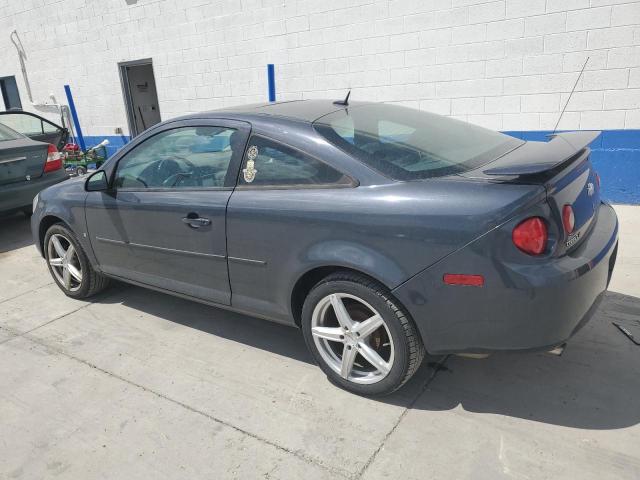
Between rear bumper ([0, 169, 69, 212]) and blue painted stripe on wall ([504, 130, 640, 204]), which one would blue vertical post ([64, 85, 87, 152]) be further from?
blue painted stripe on wall ([504, 130, 640, 204])

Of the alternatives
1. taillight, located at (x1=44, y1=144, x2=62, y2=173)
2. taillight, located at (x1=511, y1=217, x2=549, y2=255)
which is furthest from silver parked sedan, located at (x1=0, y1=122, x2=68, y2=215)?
taillight, located at (x1=511, y1=217, x2=549, y2=255)

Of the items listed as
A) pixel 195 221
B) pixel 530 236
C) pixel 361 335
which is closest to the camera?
pixel 530 236

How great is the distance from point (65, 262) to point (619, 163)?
5.79 meters

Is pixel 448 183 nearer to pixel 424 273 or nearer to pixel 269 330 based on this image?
pixel 424 273

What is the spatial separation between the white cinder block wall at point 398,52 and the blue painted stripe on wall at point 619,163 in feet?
0.45

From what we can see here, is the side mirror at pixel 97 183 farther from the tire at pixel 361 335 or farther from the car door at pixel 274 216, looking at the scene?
the tire at pixel 361 335

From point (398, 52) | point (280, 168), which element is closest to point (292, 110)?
point (280, 168)

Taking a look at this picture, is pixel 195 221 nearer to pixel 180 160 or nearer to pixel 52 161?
pixel 180 160

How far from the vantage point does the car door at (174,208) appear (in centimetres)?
304

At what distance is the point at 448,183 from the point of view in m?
2.33

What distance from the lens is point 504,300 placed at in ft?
7.16

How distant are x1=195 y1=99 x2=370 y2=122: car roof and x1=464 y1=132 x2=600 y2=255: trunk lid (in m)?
1.03

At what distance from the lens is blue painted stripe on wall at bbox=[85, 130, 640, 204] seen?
5641mm

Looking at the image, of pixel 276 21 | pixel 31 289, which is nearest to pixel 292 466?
pixel 31 289
